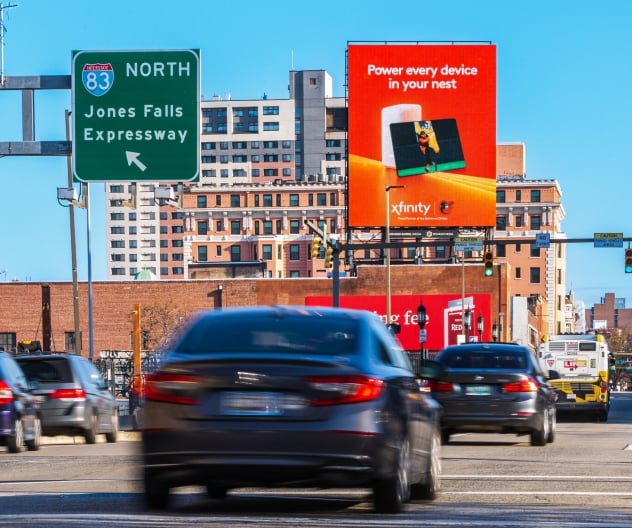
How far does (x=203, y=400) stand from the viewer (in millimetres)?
10625

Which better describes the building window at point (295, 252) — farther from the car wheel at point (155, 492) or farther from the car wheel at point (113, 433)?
the car wheel at point (155, 492)

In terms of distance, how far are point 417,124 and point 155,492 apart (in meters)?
67.7

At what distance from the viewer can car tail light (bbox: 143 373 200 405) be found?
1066 cm

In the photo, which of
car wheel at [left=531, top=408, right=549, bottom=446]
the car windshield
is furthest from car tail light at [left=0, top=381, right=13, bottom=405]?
the car windshield

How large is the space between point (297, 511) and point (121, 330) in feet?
258

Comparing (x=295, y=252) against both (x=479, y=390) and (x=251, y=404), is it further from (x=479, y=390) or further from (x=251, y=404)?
(x=251, y=404)

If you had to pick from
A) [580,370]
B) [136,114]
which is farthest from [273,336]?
[580,370]

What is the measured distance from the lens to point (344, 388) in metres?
10.6

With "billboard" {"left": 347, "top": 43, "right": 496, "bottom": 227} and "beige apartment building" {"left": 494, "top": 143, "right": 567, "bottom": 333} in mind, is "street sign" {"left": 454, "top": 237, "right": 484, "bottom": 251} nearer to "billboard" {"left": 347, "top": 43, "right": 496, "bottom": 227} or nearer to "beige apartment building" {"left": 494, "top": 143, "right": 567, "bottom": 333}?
"billboard" {"left": 347, "top": 43, "right": 496, "bottom": 227}

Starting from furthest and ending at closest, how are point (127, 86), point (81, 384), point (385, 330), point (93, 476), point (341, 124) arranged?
point (341, 124), point (127, 86), point (81, 384), point (93, 476), point (385, 330)

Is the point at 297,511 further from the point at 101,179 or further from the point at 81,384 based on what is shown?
the point at 101,179

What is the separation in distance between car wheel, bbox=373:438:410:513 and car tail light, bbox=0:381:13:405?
11.3 meters

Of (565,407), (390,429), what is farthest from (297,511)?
(565,407)

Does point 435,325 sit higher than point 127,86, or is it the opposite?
point 127,86
